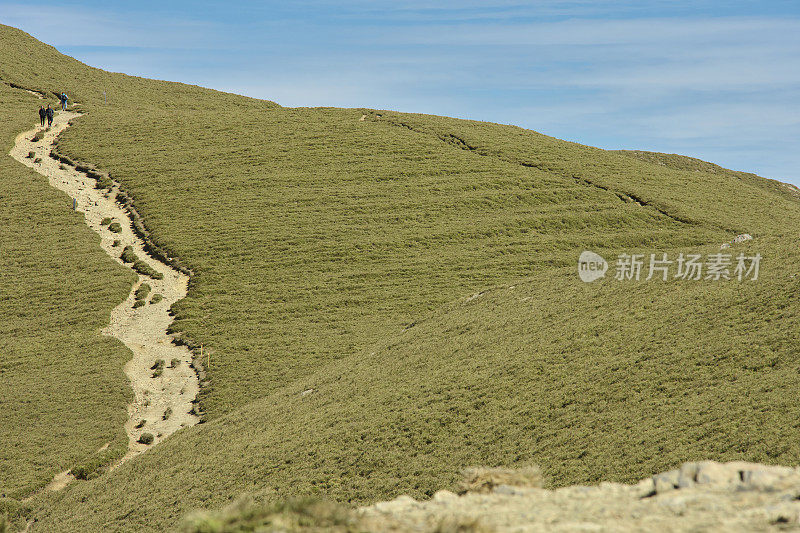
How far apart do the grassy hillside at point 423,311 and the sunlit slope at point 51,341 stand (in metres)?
3.93

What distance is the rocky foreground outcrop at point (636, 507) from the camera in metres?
8.02

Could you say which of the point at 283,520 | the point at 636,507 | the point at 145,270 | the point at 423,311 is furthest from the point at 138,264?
the point at 636,507

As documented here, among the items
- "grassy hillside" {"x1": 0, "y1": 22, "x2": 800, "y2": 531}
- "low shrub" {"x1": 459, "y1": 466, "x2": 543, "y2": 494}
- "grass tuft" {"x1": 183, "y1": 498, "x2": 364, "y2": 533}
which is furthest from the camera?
"grassy hillside" {"x1": 0, "y1": 22, "x2": 800, "y2": 531}

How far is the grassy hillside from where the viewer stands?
1758 cm

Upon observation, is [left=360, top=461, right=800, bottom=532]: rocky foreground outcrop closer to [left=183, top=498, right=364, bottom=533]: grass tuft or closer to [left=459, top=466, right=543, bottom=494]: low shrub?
[left=459, top=466, right=543, bottom=494]: low shrub

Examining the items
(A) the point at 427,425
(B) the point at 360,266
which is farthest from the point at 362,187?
(A) the point at 427,425

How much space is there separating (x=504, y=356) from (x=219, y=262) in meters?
29.6

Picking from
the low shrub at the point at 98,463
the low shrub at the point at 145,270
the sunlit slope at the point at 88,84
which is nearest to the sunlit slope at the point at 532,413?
the low shrub at the point at 98,463

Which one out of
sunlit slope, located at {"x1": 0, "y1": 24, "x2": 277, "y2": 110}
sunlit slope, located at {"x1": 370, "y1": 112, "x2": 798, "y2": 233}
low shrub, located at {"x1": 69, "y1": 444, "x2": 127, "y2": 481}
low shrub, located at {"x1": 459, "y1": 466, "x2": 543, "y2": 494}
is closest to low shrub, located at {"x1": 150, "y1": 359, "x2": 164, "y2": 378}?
low shrub, located at {"x1": 69, "y1": 444, "x2": 127, "y2": 481}

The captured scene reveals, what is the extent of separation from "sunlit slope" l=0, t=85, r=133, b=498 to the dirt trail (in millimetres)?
717

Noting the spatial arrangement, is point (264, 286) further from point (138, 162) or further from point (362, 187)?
point (138, 162)

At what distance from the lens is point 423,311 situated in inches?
1560

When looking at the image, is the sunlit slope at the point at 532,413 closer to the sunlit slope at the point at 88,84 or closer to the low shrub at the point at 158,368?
the low shrub at the point at 158,368

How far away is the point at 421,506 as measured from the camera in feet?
33.1
